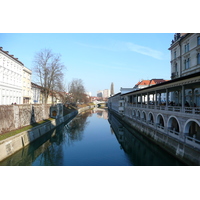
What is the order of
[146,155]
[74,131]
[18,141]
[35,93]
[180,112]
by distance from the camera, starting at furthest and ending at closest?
[35,93] < [74,131] < [18,141] < [146,155] < [180,112]

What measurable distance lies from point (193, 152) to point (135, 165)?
4633 millimetres

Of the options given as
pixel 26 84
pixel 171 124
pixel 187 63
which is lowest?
pixel 171 124

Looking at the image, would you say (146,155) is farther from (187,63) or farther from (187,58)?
(187,58)

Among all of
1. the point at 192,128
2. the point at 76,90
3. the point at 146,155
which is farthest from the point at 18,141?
the point at 76,90

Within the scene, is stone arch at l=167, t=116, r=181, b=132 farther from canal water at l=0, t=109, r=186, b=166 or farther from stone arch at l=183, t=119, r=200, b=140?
canal water at l=0, t=109, r=186, b=166

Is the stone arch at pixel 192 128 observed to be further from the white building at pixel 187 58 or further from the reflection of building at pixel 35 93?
the reflection of building at pixel 35 93

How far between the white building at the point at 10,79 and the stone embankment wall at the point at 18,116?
664cm

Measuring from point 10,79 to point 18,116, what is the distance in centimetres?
1535

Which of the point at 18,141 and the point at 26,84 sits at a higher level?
the point at 26,84

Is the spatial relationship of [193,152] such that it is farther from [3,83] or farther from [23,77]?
[23,77]

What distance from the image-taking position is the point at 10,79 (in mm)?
35469

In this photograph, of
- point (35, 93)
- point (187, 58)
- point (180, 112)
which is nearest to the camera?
point (180, 112)

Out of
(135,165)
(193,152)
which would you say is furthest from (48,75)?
(193,152)

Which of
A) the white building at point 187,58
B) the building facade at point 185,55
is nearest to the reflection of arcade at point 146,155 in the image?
the white building at point 187,58
